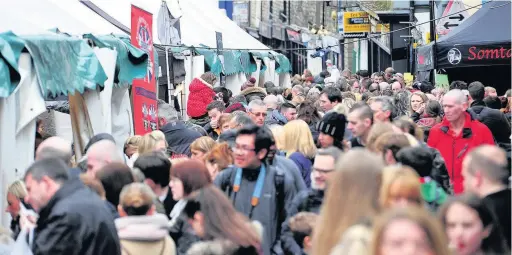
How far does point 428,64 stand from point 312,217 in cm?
1452

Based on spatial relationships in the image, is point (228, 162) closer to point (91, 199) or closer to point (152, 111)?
point (91, 199)

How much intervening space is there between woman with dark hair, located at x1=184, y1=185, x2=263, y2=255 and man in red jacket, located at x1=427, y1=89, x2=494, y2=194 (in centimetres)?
449

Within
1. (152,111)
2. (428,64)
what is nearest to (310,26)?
(428,64)

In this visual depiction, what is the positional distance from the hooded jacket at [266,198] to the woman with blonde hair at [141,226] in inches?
49.0

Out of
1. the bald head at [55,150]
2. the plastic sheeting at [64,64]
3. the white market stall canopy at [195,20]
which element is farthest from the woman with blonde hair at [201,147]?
the white market stall canopy at [195,20]

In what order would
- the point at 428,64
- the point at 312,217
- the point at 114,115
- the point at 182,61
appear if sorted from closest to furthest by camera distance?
the point at 312,217, the point at 114,115, the point at 182,61, the point at 428,64

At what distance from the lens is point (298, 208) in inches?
297

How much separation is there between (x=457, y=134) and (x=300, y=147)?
1.72 metres

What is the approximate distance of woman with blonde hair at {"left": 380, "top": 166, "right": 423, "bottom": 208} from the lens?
596cm

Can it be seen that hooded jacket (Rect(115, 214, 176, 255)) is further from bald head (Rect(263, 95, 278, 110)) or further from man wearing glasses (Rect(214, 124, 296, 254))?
bald head (Rect(263, 95, 278, 110))

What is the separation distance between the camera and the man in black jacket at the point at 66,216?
6539 mm

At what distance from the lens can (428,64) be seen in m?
21.3

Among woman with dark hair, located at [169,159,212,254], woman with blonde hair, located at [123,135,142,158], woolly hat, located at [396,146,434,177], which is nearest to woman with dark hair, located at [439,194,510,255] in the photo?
woolly hat, located at [396,146,434,177]

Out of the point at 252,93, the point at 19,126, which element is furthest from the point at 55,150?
the point at 252,93
